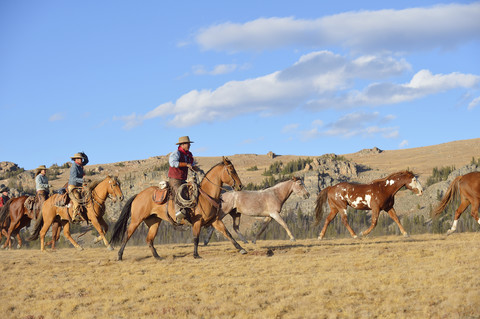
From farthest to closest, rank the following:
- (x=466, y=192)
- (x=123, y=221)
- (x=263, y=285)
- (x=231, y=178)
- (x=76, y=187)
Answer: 1. (x=466, y=192)
2. (x=76, y=187)
3. (x=123, y=221)
4. (x=231, y=178)
5. (x=263, y=285)

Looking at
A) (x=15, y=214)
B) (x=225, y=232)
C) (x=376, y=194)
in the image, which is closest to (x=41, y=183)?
(x=15, y=214)

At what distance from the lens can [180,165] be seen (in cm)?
1683

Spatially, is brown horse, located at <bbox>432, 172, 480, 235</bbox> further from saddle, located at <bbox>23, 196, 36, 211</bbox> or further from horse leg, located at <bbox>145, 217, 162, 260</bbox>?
saddle, located at <bbox>23, 196, 36, 211</bbox>

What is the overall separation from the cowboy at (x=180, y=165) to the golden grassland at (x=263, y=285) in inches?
60.6

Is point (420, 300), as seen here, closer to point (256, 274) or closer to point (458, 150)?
point (256, 274)

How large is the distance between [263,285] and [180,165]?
18.8 feet

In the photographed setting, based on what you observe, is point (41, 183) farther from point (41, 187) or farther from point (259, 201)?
point (259, 201)

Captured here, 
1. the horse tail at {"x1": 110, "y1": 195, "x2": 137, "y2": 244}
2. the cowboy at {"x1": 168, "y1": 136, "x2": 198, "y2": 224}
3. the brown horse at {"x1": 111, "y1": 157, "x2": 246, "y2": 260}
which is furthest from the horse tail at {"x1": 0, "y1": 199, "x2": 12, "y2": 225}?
the cowboy at {"x1": 168, "y1": 136, "x2": 198, "y2": 224}

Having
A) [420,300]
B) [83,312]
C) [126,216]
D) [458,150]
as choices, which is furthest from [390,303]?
[458,150]

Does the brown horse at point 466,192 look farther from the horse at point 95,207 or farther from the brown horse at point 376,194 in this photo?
the horse at point 95,207

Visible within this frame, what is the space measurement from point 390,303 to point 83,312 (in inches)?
230

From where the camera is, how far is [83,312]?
10977 mm

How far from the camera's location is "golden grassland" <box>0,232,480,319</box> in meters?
10.4

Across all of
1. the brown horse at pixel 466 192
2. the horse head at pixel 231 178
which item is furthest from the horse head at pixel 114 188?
the brown horse at pixel 466 192
